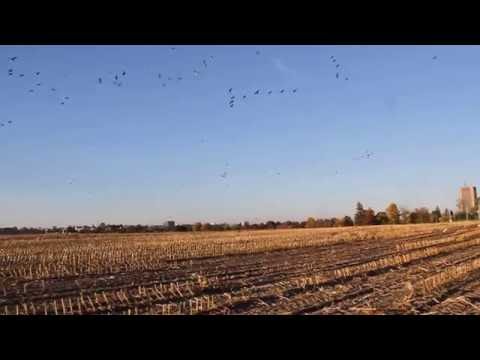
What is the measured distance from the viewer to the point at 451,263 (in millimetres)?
12320

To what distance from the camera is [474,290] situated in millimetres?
8023

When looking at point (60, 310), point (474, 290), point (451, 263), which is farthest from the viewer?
point (451, 263)
